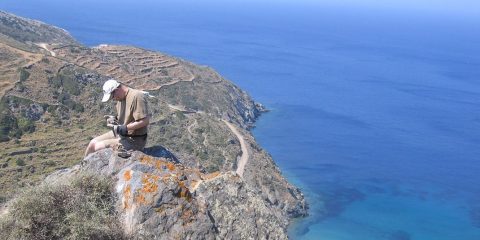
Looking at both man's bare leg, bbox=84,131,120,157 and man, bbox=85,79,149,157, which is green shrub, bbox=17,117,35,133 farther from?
man, bbox=85,79,149,157

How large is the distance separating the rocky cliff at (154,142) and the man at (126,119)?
1.28 feet

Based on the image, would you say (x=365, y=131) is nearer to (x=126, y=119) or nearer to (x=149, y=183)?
(x=126, y=119)

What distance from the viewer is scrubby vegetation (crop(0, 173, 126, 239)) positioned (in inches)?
274

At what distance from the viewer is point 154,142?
176 feet

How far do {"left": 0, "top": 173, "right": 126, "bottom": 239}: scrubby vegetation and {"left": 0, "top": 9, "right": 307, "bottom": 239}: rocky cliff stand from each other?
1.31ft

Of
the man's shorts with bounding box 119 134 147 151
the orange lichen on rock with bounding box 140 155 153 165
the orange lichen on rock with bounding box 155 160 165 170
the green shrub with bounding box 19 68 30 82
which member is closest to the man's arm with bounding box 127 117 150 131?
the man's shorts with bounding box 119 134 147 151

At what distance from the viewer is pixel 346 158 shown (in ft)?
264

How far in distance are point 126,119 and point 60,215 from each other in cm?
258

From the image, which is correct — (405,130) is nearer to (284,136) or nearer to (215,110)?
(284,136)

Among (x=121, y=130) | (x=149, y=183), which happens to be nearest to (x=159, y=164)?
(x=149, y=183)

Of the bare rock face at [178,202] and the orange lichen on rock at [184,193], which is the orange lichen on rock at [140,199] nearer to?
the bare rock face at [178,202]

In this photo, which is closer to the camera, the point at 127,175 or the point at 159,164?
the point at 127,175

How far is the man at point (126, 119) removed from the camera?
9.24 m

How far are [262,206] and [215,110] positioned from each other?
7393cm
